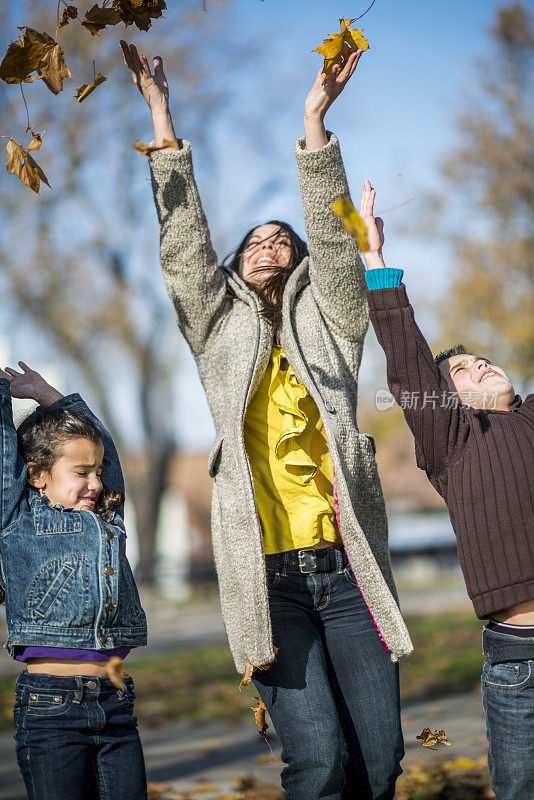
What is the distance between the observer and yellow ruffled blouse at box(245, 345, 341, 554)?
2.95 meters

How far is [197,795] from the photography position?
433cm

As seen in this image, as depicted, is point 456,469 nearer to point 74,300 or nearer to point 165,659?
point 165,659

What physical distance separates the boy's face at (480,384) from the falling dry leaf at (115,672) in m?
1.34

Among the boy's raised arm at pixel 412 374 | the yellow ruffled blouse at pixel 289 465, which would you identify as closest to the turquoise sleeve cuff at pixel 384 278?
the boy's raised arm at pixel 412 374

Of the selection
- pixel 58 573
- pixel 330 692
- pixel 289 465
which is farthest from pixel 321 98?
pixel 330 692

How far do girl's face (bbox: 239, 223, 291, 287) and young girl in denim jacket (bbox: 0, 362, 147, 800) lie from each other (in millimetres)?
850

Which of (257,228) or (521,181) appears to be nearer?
(257,228)

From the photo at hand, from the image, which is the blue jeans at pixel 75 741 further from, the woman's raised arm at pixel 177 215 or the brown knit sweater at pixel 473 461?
the woman's raised arm at pixel 177 215

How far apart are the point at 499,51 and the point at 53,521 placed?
16595mm

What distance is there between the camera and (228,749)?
18.2 feet

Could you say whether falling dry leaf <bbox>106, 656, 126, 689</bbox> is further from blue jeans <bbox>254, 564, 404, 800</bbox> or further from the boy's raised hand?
the boy's raised hand

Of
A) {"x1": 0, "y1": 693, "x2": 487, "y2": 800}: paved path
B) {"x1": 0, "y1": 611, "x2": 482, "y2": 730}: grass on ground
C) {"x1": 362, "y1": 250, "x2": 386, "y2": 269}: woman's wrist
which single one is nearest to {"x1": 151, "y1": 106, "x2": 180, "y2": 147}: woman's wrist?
{"x1": 362, "y1": 250, "x2": 386, "y2": 269}: woman's wrist

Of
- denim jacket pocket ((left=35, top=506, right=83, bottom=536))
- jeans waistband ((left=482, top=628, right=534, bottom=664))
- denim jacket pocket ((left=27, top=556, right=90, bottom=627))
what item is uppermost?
denim jacket pocket ((left=35, top=506, right=83, bottom=536))

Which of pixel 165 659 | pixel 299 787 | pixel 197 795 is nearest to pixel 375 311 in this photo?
pixel 299 787
